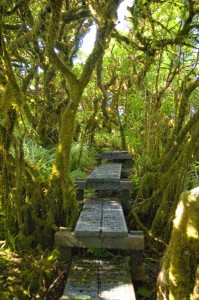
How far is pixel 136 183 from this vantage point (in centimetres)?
717

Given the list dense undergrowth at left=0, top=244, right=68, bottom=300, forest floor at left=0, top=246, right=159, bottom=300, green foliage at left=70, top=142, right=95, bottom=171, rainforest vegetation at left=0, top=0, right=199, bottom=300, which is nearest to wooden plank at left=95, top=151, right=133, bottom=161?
green foliage at left=70, top=142, right=95, bottom=171

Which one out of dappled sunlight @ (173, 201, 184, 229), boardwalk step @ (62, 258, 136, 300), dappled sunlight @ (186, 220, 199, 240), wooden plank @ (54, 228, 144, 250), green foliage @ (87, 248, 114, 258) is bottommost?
boardwalk step @ (62, 258, 136, 300)

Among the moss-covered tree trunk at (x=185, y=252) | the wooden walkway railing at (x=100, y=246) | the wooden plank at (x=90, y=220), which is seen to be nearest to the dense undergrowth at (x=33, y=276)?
the wooden walkway railing at (x=100, y=246)

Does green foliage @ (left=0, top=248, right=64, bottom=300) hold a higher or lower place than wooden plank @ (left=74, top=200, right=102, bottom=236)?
lower

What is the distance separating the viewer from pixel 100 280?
139 inches

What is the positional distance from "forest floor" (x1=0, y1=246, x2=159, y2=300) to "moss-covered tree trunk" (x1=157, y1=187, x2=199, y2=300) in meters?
0.92

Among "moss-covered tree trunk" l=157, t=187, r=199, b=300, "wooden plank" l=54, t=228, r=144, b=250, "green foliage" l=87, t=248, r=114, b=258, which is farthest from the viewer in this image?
"green foliage" l=87, t=248, r=114, b=258

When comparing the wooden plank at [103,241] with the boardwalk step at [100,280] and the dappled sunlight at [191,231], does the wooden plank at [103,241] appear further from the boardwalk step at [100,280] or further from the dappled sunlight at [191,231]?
the dappled sunlight at [191,231]

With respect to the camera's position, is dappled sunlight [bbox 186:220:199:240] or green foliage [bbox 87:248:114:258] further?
green foliage [bbox 87:248:114:258]

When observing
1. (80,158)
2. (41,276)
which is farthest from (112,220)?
(80,158)

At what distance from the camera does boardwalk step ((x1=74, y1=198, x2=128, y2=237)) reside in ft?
13.1

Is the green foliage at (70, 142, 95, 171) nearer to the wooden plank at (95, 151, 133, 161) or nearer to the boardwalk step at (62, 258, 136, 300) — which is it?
the wooden plank at (95, 151, 133, 161)

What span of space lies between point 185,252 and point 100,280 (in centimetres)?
123

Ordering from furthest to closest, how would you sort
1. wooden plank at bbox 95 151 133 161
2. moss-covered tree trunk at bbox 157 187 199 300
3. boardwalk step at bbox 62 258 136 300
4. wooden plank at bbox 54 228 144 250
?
wooden plank at bbox 95 151 133 161
wooden plank at bbox 54 228 144 250
boardwalk step at bbox 62 258 136 300
moss-covered tree trunk at bbox 157 187 199 300
